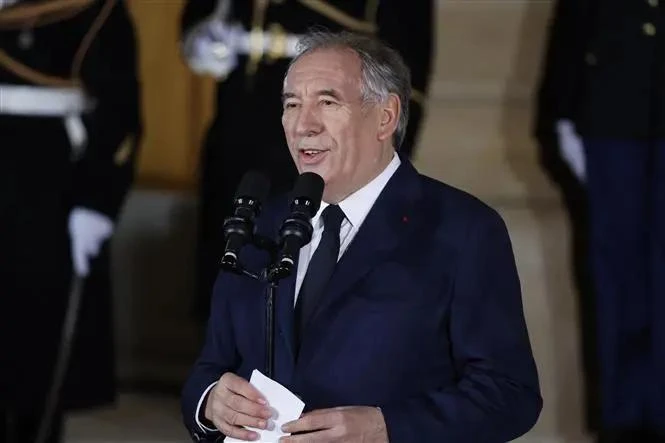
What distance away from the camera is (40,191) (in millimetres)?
3551

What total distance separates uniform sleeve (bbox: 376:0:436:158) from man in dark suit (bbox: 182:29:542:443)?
1476 mm

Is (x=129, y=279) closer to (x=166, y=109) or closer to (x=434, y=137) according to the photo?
(x=166, y=109)

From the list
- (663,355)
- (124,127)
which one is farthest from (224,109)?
(663,355)

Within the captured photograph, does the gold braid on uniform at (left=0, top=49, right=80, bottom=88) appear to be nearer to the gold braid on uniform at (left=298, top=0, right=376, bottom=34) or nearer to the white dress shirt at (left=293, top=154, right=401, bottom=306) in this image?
the gold braid on uniform at (left=298, top=0, right=376, bottom=34)

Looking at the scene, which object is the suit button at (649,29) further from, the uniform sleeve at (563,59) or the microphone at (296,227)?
the microphone at (296,227)

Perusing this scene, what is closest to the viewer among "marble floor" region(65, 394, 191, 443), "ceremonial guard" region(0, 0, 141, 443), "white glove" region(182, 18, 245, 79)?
"ceremonial guard" region(0, 0, 141, 443)

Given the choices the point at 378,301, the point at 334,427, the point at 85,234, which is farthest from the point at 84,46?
the point at 334,427

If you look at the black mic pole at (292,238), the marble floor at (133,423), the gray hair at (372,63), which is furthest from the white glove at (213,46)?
the black mic pole at (292,238)

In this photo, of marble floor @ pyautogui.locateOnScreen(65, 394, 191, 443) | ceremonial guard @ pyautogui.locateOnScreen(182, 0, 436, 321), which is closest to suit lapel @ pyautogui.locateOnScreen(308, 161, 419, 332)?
ceremonial guard @ pyautogui.locateOnScreen(182, 0, 436, 321)

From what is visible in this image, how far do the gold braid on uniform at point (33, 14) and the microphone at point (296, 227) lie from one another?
5.67 feet

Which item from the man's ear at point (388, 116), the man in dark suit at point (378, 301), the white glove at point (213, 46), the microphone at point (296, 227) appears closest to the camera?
the microphone at point (296, 227)

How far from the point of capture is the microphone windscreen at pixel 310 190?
1.98m

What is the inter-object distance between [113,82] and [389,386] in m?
1.77

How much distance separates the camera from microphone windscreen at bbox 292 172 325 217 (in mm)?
1984
